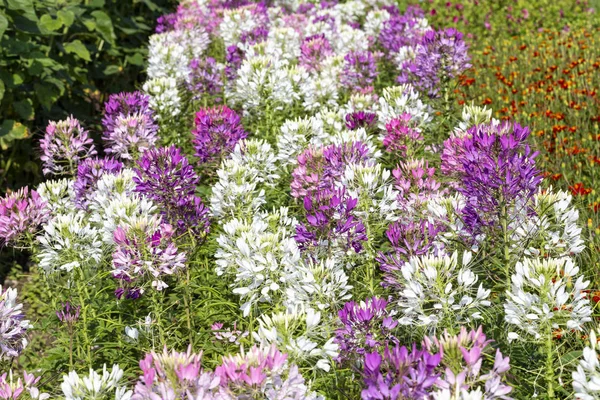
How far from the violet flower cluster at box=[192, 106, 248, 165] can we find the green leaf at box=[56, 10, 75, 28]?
8.51 ft

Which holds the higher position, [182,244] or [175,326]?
[182,244]

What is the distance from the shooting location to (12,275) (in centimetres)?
577

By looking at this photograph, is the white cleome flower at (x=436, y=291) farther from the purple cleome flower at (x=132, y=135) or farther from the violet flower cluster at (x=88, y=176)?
the purple cleome flower at (x=132, y=135)

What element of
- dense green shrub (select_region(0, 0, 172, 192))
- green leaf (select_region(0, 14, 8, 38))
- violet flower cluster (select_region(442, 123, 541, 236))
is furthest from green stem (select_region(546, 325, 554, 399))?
green leaf (select_region(0, 14, 8, 38))

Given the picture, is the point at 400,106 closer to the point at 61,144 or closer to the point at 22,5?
the point at 61,144

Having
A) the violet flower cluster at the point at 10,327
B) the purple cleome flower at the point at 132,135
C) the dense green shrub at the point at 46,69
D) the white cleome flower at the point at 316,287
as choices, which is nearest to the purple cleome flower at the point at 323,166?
the white cleome flower at the point at 316,287

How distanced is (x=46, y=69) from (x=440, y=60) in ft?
11.4

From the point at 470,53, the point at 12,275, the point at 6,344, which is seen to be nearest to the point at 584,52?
the point at 470,53

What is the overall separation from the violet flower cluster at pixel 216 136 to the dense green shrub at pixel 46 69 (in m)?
1.38

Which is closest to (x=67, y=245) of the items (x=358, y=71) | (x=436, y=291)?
(x=436, y=291)

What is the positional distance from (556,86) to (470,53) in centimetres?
303

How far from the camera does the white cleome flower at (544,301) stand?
2258mm

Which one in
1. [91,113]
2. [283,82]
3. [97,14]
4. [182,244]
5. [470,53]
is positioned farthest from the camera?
[470,53]

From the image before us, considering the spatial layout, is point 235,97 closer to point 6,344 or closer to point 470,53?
point 6,344
